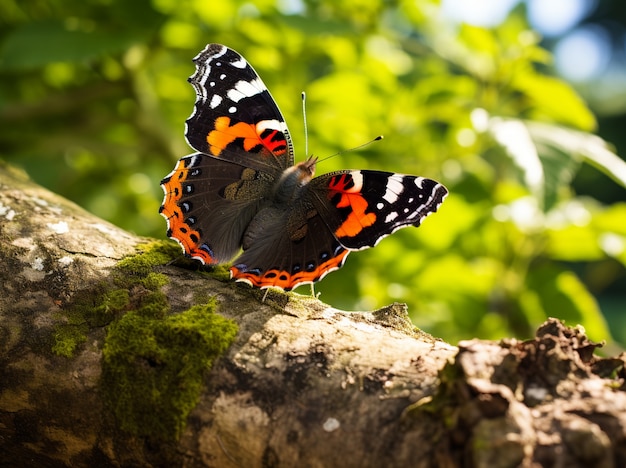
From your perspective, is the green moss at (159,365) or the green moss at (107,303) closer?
the green moss at (159,365)

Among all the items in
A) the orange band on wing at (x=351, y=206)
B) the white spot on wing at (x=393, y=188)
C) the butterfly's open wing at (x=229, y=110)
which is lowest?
the orange band on wing at (x=351, y=206)

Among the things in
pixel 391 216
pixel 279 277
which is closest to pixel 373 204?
pixel 391 216

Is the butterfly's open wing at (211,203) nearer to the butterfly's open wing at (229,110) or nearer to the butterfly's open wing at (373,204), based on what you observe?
the butterfly's open wing at (229,110)

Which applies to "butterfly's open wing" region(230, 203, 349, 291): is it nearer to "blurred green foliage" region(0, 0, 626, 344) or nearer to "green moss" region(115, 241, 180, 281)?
"green moss" region(115, 241, 180, 281)

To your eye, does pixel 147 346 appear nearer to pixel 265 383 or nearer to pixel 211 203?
pixel 265 383

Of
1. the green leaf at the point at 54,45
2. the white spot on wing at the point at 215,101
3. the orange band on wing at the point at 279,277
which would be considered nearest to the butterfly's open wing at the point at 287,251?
the orange band on wing at the point at 279,277

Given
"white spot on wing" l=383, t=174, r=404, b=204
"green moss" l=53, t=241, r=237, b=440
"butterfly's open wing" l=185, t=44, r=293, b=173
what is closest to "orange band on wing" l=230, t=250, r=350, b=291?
"green moss" l=53, t=241, r=237, b=440

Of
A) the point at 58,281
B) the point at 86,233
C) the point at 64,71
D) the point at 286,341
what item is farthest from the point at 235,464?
the point at 64,71
